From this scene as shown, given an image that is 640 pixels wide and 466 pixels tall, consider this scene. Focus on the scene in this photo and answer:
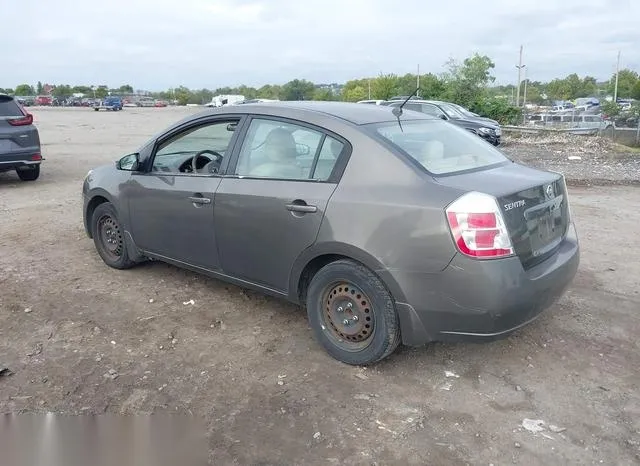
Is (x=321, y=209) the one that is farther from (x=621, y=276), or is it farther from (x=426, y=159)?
(x=621, y=276)

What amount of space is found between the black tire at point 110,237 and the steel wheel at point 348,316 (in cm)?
245

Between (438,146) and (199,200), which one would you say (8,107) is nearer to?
(199,200)

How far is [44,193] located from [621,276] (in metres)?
8.86

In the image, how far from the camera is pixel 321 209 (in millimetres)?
3639

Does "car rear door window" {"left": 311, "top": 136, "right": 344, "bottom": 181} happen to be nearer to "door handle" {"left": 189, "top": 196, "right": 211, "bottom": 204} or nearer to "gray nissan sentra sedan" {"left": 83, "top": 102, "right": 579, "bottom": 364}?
"gray nissan sentra sedan" {"left": 83, "top": 102, "right": 579, "bottom": 364}

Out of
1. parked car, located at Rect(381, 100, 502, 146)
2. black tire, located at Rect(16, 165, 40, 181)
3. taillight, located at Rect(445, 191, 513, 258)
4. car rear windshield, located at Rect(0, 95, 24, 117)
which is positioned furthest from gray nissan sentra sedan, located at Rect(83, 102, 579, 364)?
parked car, located at Rect(381, 100, 502, 146)

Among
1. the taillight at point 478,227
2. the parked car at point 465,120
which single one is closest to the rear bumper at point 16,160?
the taillight at point 478,227

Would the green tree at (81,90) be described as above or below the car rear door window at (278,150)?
above

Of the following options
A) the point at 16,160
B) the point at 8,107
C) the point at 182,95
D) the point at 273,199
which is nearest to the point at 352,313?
the point at 273,199

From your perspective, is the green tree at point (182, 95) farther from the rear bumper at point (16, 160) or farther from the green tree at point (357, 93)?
the rear bumper at point (16, 160)

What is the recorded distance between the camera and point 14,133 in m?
10.0

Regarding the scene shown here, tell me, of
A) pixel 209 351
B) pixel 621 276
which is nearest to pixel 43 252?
pixel 209 351

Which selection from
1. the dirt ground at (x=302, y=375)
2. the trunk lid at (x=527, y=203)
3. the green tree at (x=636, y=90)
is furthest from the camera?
the green tree at (x=636, y=90)

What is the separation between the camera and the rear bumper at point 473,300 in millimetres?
3172
